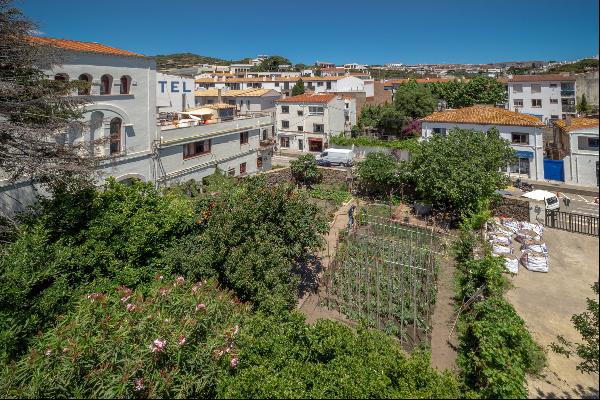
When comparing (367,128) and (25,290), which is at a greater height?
(367,128)

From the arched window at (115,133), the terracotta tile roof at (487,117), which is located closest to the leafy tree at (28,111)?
the arched window at (115,133)

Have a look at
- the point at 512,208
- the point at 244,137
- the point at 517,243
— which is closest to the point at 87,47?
the point at 244,137

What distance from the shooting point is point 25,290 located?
26.3ft

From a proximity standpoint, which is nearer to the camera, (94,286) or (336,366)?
(336,366)

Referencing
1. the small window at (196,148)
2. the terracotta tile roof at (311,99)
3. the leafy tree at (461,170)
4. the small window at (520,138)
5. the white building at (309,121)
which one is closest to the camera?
the leafy tree at (461,170)

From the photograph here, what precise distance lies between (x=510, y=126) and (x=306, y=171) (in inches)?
562

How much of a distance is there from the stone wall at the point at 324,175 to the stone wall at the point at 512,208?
9585 millimetres

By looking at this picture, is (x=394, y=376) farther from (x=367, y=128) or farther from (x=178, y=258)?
(x=367, y=128)

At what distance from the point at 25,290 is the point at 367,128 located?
4000 centimetres

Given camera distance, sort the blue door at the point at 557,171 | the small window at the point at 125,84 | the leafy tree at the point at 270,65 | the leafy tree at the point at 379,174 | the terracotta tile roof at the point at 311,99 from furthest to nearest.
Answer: the leafy tree at the point at 270,65 → the terracotta tile roof at the point at 311,99 → the leafy tree at the point at 379,174 → the small window at the point at 125,84 → the blue door at the point at 557,171

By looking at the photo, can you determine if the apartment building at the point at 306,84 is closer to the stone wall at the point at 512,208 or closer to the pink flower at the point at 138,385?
the stone wall at the point at 512,208

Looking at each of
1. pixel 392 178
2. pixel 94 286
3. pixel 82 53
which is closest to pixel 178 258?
pixel 94 286

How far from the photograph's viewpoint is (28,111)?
410 inches

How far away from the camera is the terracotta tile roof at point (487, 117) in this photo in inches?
975
